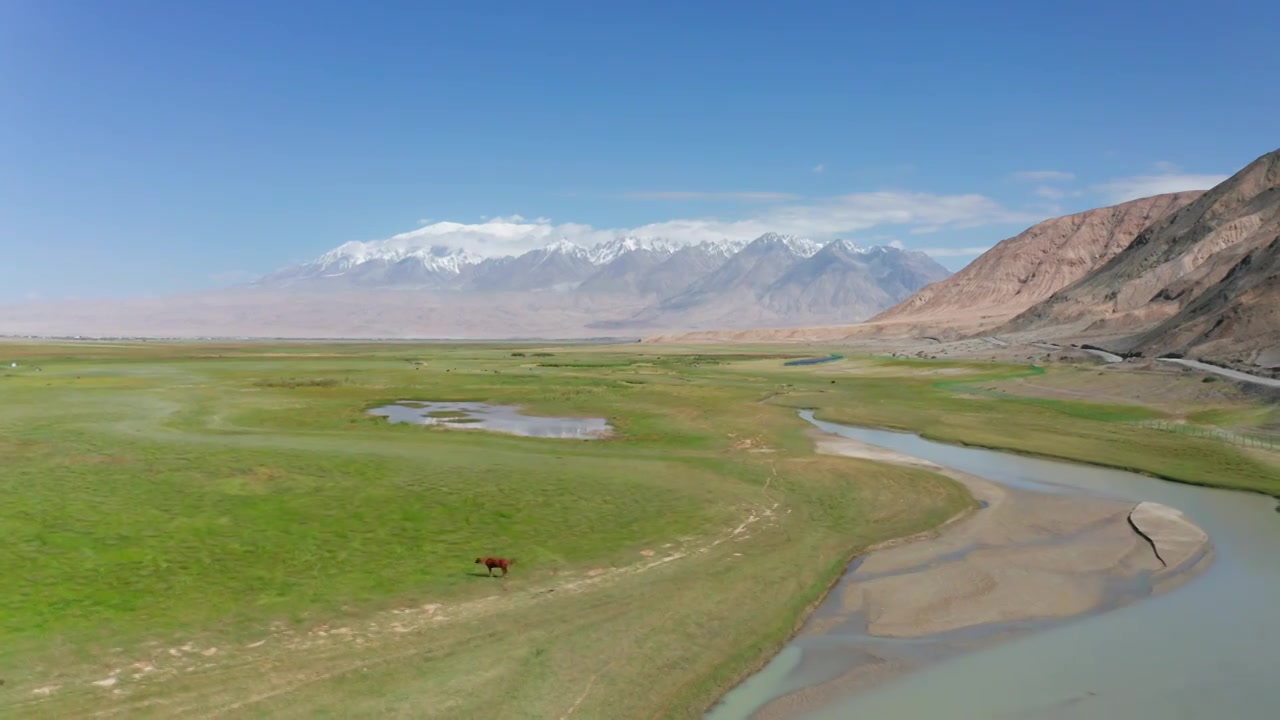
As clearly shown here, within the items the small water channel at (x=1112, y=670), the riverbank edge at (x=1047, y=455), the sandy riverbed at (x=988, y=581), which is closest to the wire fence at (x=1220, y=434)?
the riverbank edge at (x=1047, y=455)

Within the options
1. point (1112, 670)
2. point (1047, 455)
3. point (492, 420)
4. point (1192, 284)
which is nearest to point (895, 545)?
point (1112, 670)

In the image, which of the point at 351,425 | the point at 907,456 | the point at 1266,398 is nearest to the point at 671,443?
the point at 907,456

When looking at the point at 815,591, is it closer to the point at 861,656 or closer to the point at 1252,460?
the point at 861,656

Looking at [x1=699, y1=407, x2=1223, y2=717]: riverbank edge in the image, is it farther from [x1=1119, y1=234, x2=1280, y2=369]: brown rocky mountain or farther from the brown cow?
[x1=1119, y1=234, x2=1280, y2=369]: brown rocky mountain

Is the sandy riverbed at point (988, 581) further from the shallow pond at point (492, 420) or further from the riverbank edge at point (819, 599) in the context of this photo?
the shallow pond at point (492, 420)

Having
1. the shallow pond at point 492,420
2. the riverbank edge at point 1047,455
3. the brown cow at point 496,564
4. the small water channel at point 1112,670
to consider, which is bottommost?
the small water channel at point 1112,670

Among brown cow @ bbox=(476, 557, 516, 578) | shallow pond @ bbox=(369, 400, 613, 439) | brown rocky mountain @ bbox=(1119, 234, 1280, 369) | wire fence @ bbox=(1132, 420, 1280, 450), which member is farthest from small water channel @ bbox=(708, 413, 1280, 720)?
brown rocky mountain @ bbox=(1119, 234, 1280, 369)
